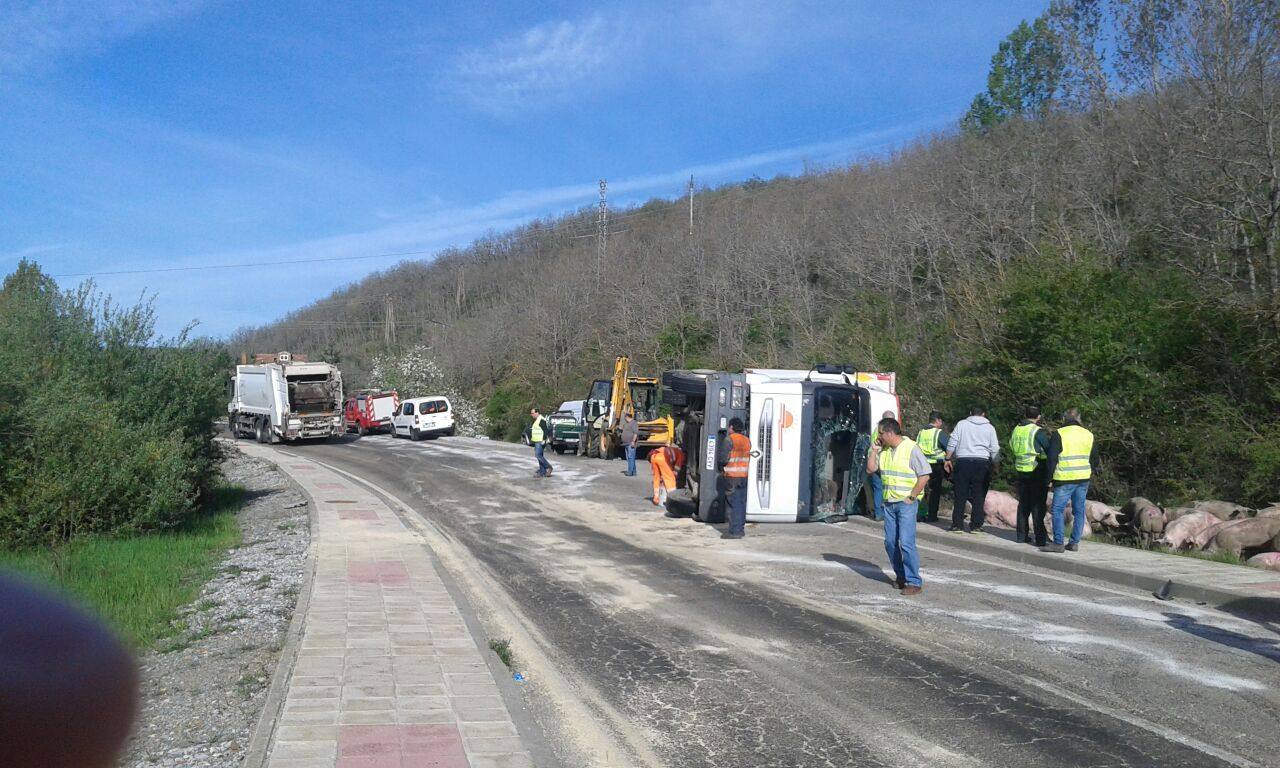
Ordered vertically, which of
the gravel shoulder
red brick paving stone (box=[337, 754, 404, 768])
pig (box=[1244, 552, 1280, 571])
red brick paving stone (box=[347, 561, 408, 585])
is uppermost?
pig (box=[1244, 552, 1280, 571])

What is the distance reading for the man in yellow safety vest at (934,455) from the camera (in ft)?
45.8

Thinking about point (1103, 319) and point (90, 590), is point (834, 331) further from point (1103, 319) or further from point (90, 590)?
point (90, 590)

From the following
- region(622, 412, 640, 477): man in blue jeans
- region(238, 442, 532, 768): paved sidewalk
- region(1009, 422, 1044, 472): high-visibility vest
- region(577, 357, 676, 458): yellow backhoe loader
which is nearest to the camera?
region(238, 442, 532, 768): paved sidewalk

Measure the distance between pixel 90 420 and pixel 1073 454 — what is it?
45.5 feet

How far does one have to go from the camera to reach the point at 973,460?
42.3 feet

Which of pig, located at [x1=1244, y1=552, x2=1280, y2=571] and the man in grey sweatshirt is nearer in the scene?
pig, located at [x1=1244, y1=552, x2=1280, y2=571]

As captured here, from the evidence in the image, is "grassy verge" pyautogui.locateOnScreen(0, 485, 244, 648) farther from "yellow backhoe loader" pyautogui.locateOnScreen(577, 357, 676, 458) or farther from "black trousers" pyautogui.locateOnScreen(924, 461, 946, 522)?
"yellow backhoe loader" pyautogui.locateOnScreen(577, 357, 676, 458)

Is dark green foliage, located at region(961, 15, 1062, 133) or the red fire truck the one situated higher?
dark green foliage, located at region(961, 15, 1062, 133)

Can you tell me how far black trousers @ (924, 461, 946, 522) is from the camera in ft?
47.2

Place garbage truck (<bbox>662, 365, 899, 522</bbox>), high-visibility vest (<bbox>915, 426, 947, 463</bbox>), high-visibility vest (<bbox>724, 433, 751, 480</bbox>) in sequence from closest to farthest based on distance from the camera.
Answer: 1. high-visibility vest (<bbox>724, 433, 751, 480</bbox>)
2. high-visibility vest (<bbox>915, 426, 947, 463</bbox>)
3. garbage truck (<bbox>662, 365, 899, 522</bbox>)

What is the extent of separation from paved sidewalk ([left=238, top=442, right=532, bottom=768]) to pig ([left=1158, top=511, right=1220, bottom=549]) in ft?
29.2

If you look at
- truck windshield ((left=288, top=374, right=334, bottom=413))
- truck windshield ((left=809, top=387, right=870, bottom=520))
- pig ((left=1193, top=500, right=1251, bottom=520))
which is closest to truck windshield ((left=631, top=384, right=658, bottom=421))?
truck windshield ((left=809, top=387, right=870, bottom=520))

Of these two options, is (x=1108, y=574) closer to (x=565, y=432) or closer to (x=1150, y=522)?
(x=1150, y=522)

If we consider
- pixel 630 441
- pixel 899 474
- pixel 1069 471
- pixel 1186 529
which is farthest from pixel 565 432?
pixel 899 474
